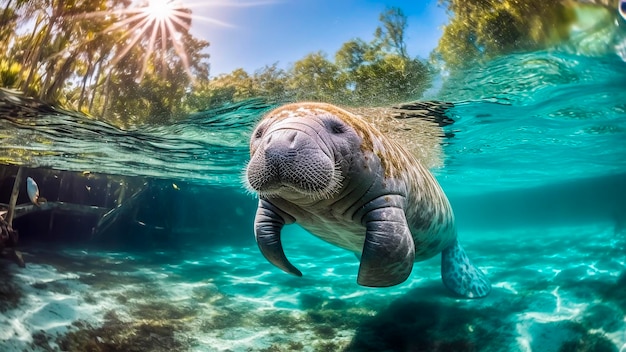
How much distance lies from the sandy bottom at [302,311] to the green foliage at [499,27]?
14.1 ft

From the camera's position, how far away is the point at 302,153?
2549 mm

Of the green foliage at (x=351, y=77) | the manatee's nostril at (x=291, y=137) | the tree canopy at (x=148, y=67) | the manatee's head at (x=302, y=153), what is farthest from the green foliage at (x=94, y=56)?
the manatee's nostril at (x=291, y=137)

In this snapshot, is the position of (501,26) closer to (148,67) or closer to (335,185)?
(335,185)

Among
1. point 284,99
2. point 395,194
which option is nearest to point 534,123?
point 284,99

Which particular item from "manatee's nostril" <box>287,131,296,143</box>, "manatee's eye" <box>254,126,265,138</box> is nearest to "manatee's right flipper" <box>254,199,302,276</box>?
"manatee's eye" <box>254,126,265,138</box>

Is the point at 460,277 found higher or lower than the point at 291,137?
lower

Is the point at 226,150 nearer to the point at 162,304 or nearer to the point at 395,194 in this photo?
the point at 162,304

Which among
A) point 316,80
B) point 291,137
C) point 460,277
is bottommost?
point 460,277

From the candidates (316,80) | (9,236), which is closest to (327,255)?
(316,80)

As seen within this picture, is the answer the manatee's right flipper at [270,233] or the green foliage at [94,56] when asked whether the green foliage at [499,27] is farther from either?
the green foliage at [94,56]

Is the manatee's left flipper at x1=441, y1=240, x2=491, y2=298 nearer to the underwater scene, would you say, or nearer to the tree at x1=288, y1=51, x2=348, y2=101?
the underwater scene

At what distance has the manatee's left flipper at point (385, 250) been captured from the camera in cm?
293

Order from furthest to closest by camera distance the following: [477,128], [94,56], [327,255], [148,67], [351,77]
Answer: [327,255], [477,128], [351,77], [148,67], [94,56]

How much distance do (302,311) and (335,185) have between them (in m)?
4.42
